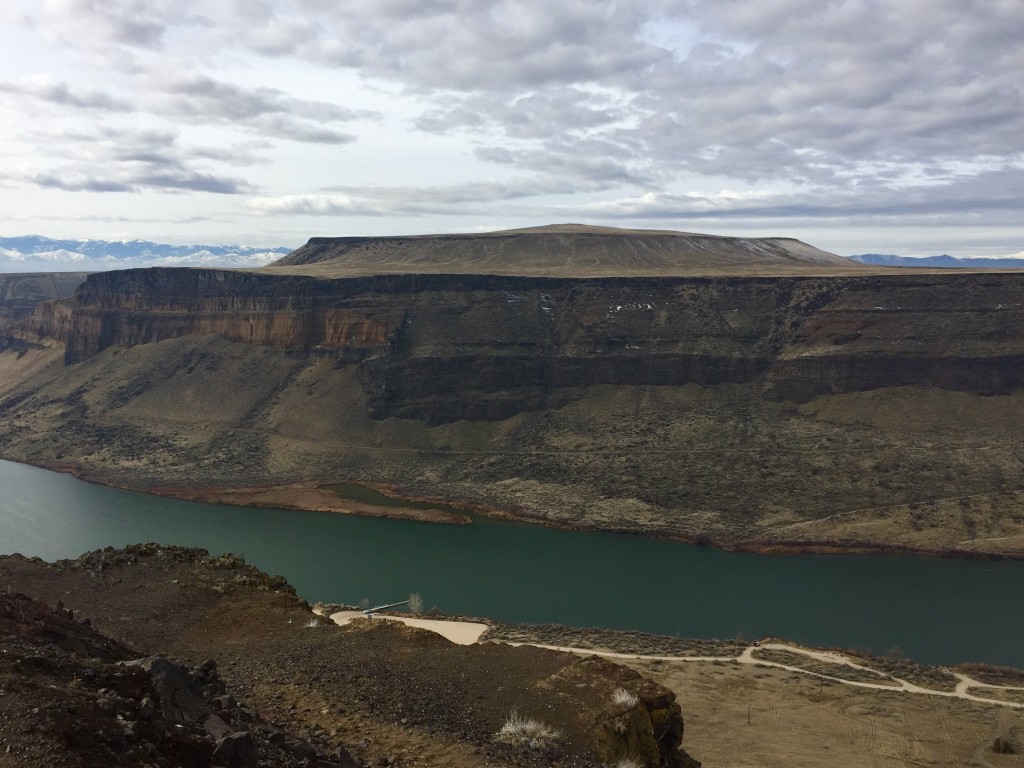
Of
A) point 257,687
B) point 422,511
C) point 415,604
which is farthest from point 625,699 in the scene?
point 422,511

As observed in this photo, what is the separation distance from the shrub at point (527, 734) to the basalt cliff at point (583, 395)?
1475 inches

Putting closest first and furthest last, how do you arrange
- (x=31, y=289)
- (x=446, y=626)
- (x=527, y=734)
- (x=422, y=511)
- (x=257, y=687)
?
(x=527, y=734)
(x=257, y=687)
(x=446, y=626)
(x=422, y=511)
(x=31, y=289)

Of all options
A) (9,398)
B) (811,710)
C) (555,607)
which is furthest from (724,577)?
(9,398)

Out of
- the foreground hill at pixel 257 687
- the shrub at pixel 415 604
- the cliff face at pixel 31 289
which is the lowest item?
the shrub at pixel 415 604

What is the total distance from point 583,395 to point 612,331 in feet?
27.1

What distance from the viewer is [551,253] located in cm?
11762

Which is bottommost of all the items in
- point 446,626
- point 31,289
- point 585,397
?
point 446,626

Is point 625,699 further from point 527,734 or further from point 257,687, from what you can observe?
point 257,687

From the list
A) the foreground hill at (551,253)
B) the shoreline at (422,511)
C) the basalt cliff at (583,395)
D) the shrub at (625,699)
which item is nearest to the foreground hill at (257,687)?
the shrub at (625,699)

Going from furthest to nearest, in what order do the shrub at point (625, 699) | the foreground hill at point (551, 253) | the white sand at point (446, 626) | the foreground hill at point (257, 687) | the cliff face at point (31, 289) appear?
1. the cliff face at point (31, 289)
2. the foreground hill at point (551, 253)
3. the white sand at point (446, 626)
4. the shrub at point (625, 699)
5. the foreground hill at point (257, 687)

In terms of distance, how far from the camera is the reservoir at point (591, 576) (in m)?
37.8

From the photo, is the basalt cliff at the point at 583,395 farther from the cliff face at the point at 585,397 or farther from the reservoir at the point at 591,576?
the reservoir at the point at 591,576

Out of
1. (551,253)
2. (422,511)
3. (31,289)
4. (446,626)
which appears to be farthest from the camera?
(31,289)

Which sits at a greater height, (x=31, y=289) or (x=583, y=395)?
(x=31, y=289)
